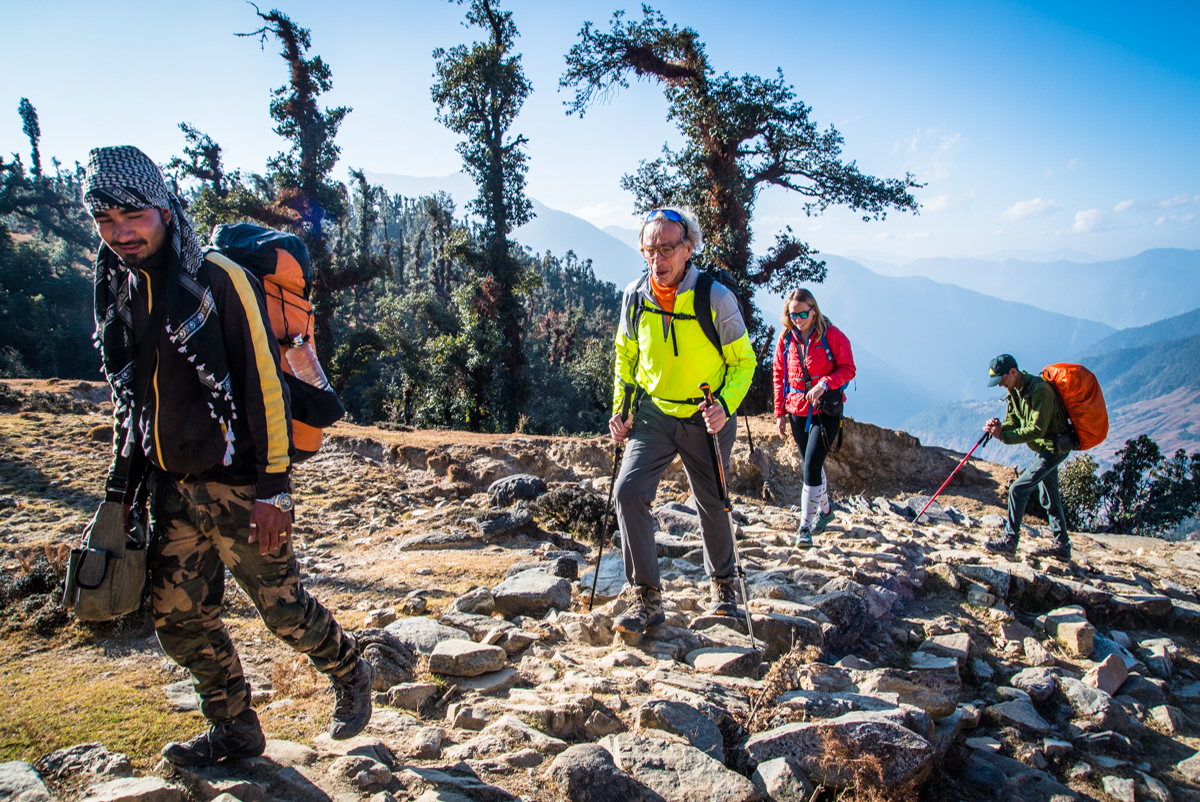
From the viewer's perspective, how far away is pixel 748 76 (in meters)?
18.0

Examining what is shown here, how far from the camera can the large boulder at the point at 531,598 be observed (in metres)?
4.20

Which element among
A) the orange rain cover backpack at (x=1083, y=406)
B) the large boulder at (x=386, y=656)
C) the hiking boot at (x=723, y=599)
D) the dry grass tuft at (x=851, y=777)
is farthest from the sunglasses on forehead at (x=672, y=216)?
the orange rain cover backpack at (x=1083, y=406)

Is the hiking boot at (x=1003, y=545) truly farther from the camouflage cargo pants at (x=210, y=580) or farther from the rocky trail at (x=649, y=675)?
the camouflage cargo pants at (x=210, y=580)

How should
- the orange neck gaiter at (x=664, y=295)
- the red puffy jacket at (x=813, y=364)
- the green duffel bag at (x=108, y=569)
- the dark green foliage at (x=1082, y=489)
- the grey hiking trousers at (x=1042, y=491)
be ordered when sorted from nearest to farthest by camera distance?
the green duffel bag at (x=108, y=569) → the orange neck gaiter at (x=664, y=295) → the red puffy jacket at (x=813, y=364) → the grey hiking trousers at (x=1042, y=491) → the dark green foliage at (x=1082, y=489)

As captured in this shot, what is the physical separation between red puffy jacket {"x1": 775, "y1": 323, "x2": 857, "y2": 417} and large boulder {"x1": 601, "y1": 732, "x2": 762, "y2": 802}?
3.97 metres

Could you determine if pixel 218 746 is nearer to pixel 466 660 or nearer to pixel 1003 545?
pixel 466 660

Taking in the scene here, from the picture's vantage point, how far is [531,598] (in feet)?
13.8

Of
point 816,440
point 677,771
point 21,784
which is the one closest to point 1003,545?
point 816,440

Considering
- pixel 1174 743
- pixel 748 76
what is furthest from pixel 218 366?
pixel 748 76

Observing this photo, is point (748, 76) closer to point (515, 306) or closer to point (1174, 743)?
point (515, 306)

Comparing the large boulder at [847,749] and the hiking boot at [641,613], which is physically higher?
the hiking boot at [641,613]

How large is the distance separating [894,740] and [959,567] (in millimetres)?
3545

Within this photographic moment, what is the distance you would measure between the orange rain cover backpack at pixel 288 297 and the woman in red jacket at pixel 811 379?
13.9ft

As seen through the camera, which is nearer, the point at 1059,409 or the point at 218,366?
the point at 218,366
